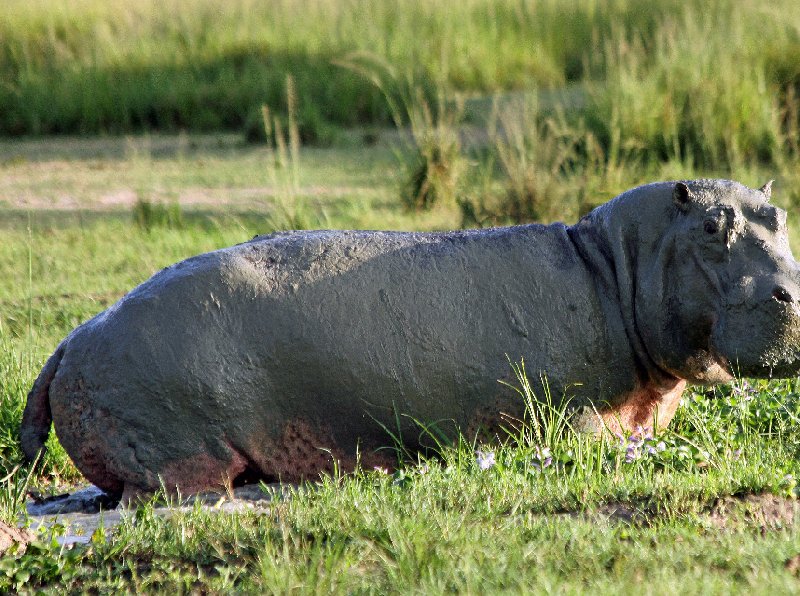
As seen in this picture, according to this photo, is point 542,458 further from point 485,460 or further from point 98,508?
point 98,508

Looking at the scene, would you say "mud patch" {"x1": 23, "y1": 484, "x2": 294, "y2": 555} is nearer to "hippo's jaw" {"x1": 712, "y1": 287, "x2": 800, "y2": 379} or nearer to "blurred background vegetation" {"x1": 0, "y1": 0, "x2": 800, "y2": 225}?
"hippo's jaw" {"x1": 712, "y1": 287, "x2": 800, "y2": 379}

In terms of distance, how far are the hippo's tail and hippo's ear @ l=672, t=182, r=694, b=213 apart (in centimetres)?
190

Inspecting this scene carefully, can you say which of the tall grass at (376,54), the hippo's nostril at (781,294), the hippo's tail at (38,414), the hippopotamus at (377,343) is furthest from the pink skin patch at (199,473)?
the tall grass at (376,54)

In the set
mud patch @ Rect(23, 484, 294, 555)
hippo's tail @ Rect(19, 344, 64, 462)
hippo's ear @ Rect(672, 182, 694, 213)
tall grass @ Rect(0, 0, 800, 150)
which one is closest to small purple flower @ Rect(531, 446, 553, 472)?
mud patch @ Rect(23, 484, 294, 555)

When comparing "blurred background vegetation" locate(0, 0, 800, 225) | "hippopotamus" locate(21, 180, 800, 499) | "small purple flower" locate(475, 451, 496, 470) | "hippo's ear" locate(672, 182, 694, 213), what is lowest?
"blurred background vegetation" locate(0, 0, 800, 225)

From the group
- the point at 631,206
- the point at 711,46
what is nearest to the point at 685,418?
the point at 631,206

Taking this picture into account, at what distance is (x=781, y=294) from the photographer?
3.58m

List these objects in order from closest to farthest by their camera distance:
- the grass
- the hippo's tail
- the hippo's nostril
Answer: the grass
the hippo's nostril
the hippo's tail

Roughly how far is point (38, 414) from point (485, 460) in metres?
1.39

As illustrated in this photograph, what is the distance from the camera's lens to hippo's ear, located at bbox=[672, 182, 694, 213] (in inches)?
150

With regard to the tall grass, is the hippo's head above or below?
above

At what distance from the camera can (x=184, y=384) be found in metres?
3.79

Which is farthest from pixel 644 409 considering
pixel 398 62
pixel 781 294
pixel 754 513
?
pixel 398 62

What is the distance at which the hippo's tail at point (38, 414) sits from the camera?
3.99 m
